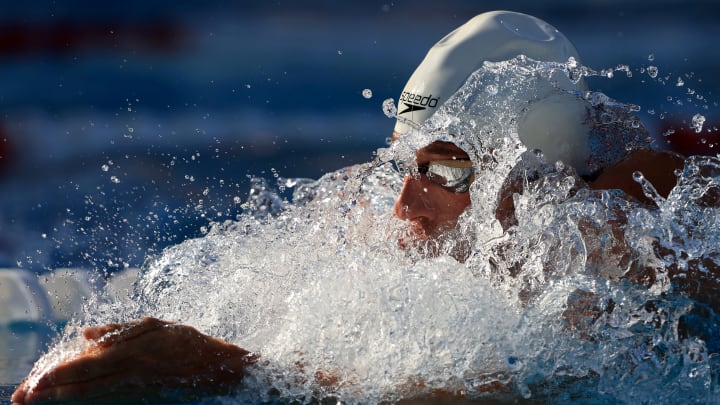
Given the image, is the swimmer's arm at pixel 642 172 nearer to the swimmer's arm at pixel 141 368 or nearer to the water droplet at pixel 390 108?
the water droplet at pixel 390 108

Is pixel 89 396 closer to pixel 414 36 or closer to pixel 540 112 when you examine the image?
pixel 540 112

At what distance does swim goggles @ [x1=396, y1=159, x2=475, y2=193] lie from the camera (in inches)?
67.7

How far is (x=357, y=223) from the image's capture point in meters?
2.04

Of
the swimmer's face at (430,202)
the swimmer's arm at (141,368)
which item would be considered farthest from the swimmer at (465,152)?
the swimmer's arm at (141,368)

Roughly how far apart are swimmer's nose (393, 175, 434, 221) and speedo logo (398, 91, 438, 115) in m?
0.13

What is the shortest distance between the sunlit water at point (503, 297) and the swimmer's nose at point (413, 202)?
0.21ft

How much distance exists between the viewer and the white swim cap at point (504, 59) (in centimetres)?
170

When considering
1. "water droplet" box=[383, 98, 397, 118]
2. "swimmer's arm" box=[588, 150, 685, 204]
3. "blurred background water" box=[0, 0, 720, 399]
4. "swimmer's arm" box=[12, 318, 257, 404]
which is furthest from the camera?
"blurred background water" box=[0, 0, 720, 399]

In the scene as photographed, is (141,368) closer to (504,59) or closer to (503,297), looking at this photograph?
(503,297)

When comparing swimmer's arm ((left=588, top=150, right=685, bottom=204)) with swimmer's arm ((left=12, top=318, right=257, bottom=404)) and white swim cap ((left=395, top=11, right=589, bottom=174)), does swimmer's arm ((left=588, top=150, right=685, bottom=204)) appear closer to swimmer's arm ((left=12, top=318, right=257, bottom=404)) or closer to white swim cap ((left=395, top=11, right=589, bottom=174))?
white swim cap ((left=395, top=11, right=589, bottom=174))

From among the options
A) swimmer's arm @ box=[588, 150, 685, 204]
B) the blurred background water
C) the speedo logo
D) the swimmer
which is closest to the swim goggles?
the swimmer

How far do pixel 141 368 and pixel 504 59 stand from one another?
924 millimetres

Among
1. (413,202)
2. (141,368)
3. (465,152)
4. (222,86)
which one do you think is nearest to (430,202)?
(413,202)

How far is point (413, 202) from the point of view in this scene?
5.82 feet
